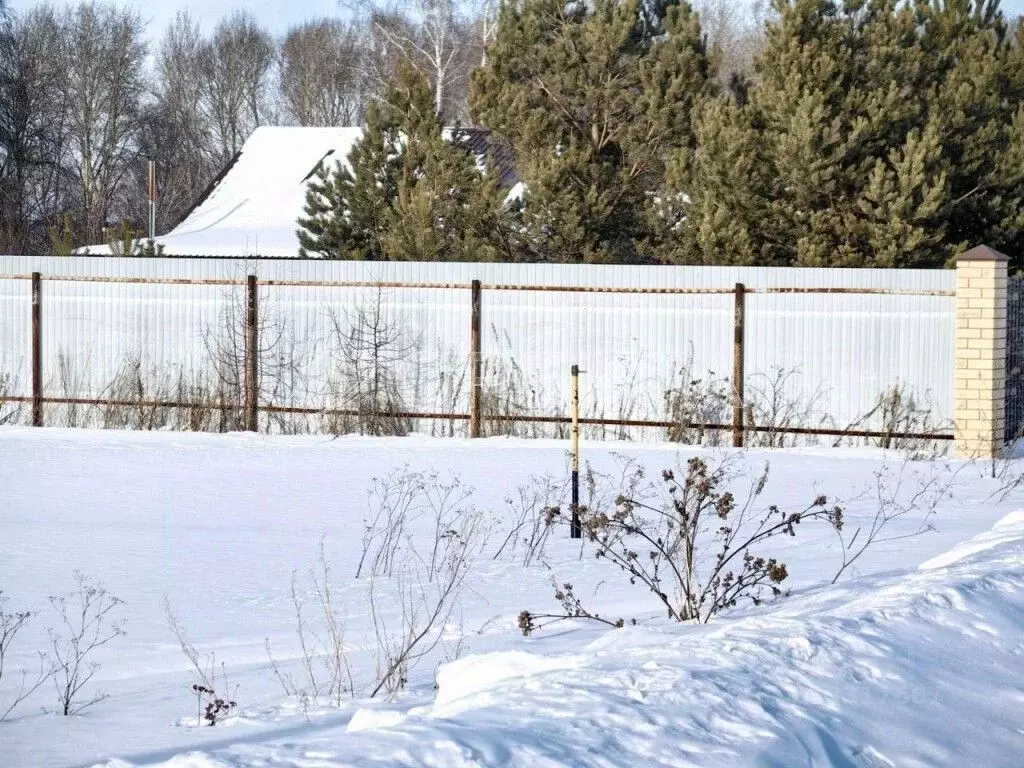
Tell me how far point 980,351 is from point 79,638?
9689mm

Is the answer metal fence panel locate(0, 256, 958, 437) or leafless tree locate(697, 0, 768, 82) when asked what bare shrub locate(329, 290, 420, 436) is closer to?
metal fence panel locate(0, 256, 958, 437)

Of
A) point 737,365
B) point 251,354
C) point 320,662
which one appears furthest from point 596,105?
point 320,662

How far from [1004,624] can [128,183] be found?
51596mm

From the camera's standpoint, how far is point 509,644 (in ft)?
22.2

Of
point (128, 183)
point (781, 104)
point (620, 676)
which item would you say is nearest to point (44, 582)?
point (620, 676)

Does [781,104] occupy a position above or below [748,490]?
above

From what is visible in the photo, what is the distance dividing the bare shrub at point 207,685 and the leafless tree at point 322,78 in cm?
5283

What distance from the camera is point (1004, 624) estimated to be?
6.23m

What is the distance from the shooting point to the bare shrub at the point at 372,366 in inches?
607

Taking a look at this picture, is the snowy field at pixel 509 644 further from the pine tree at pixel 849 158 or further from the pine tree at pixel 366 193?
the pine tree at pixel 366 193

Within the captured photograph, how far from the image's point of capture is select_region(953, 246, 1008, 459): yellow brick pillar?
13.6m

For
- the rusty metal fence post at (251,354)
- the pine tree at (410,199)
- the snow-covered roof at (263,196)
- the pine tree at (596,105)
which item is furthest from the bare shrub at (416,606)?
the snow-covered roof at (263,196)

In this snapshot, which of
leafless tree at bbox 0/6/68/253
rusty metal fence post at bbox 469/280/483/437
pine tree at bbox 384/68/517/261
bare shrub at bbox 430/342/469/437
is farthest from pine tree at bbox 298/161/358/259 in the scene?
leafless tree at bbox 0/6/68/253

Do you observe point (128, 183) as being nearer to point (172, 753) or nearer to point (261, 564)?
point (261, 564)
